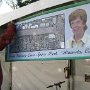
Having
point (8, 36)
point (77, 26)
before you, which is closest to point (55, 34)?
point (77, 26)

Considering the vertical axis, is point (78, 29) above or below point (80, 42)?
above

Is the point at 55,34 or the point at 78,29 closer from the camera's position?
the point at 78,29

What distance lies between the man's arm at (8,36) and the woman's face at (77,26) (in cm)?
157

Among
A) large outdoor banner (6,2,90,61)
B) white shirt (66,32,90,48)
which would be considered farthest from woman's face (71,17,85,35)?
white shirt (66,32,90,48)

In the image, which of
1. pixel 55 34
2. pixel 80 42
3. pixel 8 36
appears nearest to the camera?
pixel 80 42

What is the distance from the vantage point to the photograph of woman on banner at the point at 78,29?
5.06 meters

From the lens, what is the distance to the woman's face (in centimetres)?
513

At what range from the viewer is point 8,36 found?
6.45 meters

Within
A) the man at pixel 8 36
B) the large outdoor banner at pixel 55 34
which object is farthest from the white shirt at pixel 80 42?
the man at pixel 8 36

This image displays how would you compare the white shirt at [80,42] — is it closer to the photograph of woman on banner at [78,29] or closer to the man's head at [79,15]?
the photograph of woman on banner at [78,29]

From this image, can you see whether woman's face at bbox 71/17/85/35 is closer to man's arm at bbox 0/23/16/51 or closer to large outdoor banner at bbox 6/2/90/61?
large outdoor banner at bbox 6/2/90/61

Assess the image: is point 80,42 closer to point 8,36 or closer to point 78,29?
point 78,29

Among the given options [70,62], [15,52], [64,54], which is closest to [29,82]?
[70,62]

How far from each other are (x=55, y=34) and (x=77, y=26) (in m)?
0.49
